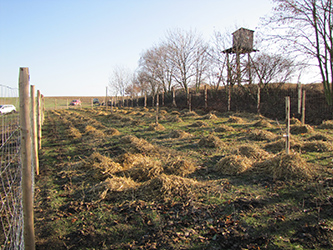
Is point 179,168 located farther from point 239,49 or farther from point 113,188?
point 239,49

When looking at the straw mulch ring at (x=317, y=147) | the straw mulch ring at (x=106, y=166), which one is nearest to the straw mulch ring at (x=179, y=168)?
the straw mulch ring at (x=106, y=166)

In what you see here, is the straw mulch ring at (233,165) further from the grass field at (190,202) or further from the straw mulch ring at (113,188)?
the straw mulch ring at (113,188)

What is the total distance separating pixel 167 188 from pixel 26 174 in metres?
2.02

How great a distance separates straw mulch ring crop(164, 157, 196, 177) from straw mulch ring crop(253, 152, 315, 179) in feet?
4.34

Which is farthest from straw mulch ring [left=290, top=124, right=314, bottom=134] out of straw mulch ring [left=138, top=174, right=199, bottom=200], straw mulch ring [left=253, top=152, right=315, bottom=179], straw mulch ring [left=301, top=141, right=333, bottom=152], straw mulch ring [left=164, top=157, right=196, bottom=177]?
straw mulch ring [left=138, top=174, right=199, bottom=200]

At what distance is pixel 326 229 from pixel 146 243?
1.97 metres

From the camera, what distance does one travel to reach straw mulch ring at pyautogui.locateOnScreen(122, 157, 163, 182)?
4.31 metres

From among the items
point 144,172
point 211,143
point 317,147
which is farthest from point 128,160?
point 317,147

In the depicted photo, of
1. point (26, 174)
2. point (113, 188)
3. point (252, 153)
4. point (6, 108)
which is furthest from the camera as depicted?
point (252, 153)

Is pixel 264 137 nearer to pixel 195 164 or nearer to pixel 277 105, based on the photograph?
pixel 195 164

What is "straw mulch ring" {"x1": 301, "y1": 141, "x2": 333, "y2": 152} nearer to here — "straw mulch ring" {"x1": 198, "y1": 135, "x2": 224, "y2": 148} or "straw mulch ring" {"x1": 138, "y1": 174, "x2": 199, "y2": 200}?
"straw mulch ring" {"x1": 198, "y1": 135, "x2": 224, "y2": 148}

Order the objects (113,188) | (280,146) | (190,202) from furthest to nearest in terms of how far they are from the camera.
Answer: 1. (280,146)
2. (113,188)
3. (190,202)

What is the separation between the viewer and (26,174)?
212 centimetres

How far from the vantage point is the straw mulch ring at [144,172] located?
170 inches
